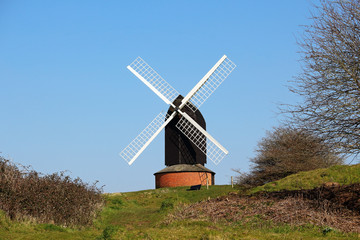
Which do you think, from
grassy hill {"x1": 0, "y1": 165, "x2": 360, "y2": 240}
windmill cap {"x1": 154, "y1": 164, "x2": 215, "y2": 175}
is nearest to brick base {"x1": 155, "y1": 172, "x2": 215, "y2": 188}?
windmill cap {"x1": 154, "y1": 164, "x2": 215, "y2": 175}

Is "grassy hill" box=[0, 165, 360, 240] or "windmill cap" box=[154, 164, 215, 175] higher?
"windmill cap" box=[154, 164, 215, 175]

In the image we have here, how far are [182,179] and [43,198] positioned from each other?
71.7 ft

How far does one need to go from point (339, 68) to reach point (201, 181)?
2299 centimetres

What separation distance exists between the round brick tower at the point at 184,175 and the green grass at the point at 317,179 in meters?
13.8

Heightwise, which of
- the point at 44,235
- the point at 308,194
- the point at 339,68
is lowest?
the point at 44,235

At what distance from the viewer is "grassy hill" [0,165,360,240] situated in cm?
1115

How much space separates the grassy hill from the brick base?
42.1 feet

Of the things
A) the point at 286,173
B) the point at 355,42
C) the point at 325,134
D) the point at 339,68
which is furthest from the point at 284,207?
the point at 286,173

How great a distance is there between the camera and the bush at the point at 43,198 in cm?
1371

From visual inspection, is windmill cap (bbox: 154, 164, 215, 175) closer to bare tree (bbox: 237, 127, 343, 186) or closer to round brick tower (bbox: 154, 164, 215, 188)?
round brick tower (bbox: 154, 164, 215, 188)

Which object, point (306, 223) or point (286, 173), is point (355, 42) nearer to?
point (306, 223)

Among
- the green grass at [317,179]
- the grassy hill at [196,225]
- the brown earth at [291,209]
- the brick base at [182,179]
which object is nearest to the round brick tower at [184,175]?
the brick base at [182,179]

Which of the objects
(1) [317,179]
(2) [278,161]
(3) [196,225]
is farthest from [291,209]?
(2) [278,161]

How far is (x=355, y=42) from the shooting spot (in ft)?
47.7
